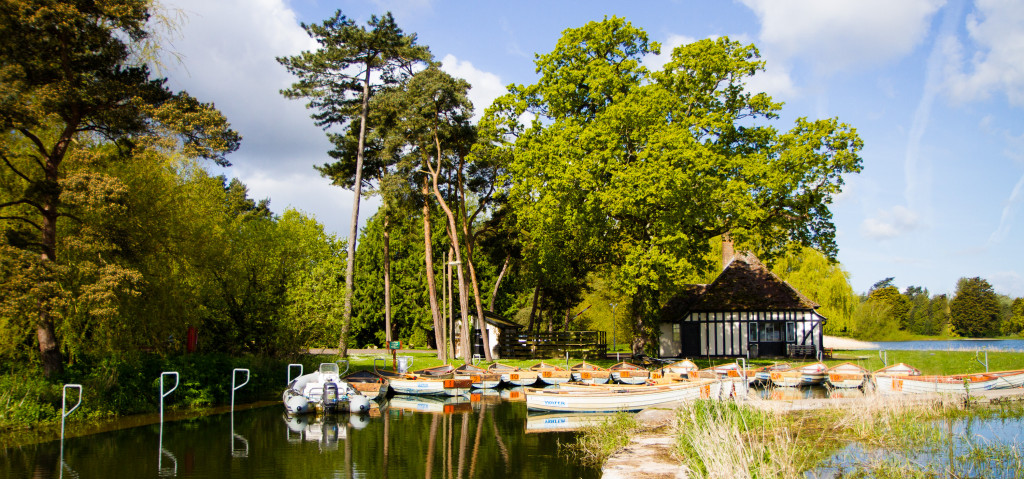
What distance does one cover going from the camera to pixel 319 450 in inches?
667

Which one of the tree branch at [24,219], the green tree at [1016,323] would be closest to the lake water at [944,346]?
the green tree at [1016,323]

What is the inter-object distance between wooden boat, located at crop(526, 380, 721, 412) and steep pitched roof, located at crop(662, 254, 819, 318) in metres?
18.2

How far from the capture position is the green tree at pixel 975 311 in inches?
3802

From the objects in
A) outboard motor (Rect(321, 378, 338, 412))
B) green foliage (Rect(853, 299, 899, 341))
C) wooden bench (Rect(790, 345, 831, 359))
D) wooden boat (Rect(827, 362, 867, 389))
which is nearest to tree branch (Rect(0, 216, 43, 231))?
outboard motor (Rect(321, 378, 338, 412))

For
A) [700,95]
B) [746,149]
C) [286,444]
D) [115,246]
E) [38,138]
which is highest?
[700,95]

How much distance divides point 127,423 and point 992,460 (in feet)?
71.8

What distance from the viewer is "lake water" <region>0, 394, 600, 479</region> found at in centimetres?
1408

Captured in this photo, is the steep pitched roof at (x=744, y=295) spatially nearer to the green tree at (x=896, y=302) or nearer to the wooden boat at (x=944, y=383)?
the wooden boat at (x=944, y=383)

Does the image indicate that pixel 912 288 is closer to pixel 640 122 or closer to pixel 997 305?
pixel 997 305

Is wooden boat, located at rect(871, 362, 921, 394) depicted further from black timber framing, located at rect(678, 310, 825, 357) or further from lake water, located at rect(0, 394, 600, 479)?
black timber framing, located at rect(678, 310, 825, 357)

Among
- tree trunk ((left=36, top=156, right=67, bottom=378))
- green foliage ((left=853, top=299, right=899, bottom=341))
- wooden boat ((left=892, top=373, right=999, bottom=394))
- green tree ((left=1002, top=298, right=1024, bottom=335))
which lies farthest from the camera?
green tree ((left=1002, top=298, right=1024, bottom=335))

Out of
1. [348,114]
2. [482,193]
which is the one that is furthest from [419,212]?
[348,114]

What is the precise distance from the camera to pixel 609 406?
2178cm

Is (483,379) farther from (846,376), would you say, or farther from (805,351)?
(805,351)
